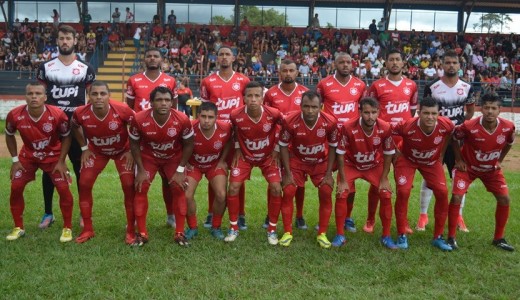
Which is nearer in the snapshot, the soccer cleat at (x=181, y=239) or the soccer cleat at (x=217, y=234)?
the soccer cleat at (x=181, y=239)

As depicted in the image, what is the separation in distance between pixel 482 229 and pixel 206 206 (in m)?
4.01

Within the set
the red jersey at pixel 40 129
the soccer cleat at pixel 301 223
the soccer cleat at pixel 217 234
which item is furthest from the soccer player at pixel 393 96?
the red jersey at pixel 40 129

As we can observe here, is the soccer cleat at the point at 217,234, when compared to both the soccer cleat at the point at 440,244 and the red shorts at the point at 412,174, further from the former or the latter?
the soccer cleat at the point at 440,244

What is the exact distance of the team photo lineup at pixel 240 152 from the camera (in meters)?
5.78

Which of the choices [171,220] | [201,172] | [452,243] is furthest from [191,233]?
[452,243]

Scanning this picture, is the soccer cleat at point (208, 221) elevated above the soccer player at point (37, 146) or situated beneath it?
situated beneath

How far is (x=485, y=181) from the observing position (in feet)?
19.8

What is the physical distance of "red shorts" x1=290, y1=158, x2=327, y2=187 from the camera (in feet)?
20.2

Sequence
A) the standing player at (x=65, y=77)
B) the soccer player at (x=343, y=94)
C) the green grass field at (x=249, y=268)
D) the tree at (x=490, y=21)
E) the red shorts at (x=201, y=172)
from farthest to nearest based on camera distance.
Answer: the tree at (x=490, y=21) < the soccer player at (x=343, y=94) < the standing player at (x=65, y=77) < the red shorts at (x=201, y=172) < the green grass field at (x=249, y=268)

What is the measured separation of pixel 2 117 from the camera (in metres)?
19.4

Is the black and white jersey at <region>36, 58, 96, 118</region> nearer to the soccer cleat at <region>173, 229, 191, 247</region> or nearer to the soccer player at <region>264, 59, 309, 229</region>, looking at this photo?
the soccer cleat at <region>173, 229, 191, 247</region>

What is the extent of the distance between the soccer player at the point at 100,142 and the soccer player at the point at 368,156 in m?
2.48

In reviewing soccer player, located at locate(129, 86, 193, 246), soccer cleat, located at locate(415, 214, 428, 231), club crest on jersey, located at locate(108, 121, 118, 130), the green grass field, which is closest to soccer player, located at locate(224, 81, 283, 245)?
the green grass field

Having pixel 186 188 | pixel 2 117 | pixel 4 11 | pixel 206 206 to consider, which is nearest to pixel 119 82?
pixel 2 117
